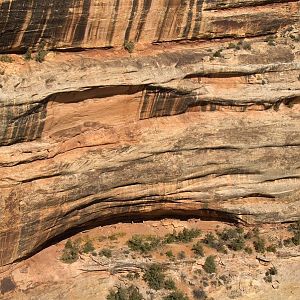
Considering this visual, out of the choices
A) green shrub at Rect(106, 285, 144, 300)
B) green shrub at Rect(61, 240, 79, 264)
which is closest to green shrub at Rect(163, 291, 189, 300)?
green shrub at Rect(106, 285, 144, 300)

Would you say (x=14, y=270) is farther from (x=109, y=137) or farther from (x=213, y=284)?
(x=213, y=284)

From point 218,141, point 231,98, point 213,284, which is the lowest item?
point 213,284

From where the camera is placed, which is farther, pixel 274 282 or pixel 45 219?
pixel 274 282

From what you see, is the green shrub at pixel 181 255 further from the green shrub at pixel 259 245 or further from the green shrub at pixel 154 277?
the green shrub at pixel 259 245

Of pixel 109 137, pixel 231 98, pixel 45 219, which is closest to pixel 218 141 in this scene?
pixel 231 98

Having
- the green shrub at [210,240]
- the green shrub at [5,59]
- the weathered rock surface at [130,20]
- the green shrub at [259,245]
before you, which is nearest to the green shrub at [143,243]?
the green shrub at [210,240]

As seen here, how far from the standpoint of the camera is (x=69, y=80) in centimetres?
1522

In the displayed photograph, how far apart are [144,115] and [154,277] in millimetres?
5351

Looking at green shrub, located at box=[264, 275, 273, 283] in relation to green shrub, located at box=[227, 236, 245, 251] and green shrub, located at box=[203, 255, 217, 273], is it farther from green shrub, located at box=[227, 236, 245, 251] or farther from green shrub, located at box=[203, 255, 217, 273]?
green shrub, located at box=[203, 255, 217, 273]

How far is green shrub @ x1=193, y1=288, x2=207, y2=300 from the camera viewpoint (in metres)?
18.1

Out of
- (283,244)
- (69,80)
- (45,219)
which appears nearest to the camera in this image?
(69,80)

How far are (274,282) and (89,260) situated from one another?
629cm

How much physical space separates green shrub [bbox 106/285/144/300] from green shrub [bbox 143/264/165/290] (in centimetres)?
50

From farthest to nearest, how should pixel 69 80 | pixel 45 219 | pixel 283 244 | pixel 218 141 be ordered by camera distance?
pixel 283 244, pixel 218 141, pixel 45 219, pixel 69 80
